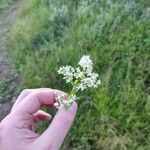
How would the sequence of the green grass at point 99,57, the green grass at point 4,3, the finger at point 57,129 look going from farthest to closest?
the green grass at point 4,3
the green grass at point 99,57
the finger at point 57,129

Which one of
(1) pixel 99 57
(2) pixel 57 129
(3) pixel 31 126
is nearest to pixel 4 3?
(1) pixel 99 57

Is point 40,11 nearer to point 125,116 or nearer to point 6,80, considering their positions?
point 6,80

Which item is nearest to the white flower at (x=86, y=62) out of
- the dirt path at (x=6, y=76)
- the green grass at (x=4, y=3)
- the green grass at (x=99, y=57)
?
the green grass at (x=99, y=57)

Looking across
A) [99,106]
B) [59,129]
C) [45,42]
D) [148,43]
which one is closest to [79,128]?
[99,106]

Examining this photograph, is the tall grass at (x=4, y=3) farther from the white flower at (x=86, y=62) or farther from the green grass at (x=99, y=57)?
the white flower at (x=86, y=62)

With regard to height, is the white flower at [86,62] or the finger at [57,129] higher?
the white flower at [86,62]

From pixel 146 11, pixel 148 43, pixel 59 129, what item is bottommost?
pixel 59 129
